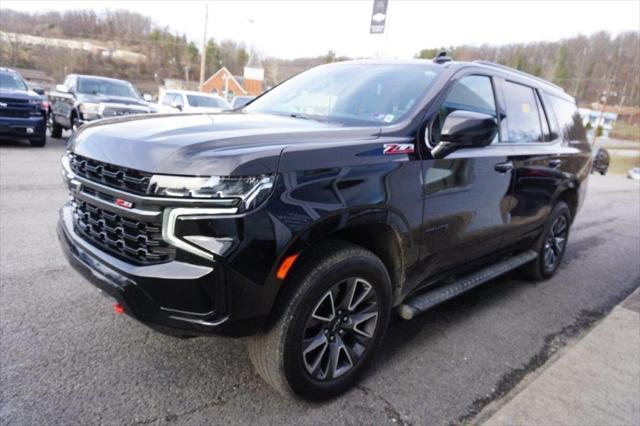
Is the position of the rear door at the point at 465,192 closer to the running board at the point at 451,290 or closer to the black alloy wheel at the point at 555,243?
the running board at the point at 451,290

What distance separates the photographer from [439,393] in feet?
8.52

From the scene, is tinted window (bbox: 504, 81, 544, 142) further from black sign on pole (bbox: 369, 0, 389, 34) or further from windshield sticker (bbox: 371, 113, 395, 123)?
black sign on pole (bbox: 369, 0, 389, 34)

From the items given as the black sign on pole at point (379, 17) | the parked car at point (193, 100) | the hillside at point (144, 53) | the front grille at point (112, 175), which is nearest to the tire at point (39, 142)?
the parked car at point (193, 100)

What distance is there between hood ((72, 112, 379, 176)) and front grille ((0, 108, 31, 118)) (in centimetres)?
914

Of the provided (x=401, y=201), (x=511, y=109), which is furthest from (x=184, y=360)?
(x=511, y=109)

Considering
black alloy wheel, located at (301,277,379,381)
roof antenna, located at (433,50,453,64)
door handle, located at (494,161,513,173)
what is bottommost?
black alloy wheel, located at (301,277,379,381)

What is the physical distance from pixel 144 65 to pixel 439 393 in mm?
110482

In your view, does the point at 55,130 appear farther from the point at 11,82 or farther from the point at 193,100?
the point at 193,100

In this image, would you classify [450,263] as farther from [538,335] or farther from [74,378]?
[74,378]

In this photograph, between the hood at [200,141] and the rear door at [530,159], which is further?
the rear door at [530,159]

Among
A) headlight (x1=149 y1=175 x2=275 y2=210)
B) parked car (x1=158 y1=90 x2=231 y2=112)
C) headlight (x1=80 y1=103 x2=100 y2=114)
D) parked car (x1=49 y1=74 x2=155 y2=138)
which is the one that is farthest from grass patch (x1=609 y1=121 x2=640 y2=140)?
headlight (x1=149 y1=175 x2=275 y2=210)

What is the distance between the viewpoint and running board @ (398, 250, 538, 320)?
2.81m

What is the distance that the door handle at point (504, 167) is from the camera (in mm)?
3256

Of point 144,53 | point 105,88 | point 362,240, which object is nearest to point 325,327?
point 362,240
